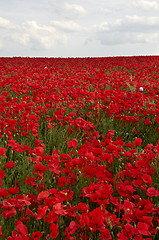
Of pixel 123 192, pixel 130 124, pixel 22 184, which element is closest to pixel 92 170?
pixel 123 192

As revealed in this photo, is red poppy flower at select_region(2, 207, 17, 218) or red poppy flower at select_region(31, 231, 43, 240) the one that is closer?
red poppy flower at select_region(31, 231, 43, 240)

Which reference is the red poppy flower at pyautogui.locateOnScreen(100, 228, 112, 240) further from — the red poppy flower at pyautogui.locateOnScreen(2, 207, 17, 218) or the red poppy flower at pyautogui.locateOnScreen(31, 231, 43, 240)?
the red poppy flower at pyautogui.locateOnScreen(2, 207, 17, 218)

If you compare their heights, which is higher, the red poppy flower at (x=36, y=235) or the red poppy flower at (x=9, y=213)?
the red poppy flower at (x=9, y=213)

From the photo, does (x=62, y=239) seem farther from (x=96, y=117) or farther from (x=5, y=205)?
(x=96, y=117)

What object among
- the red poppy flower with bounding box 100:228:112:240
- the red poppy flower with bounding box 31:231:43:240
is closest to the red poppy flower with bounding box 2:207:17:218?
the red poppy flower with bounding box 31:231:43:240

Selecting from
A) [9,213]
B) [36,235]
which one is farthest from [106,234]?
[9,213]

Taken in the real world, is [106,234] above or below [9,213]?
below

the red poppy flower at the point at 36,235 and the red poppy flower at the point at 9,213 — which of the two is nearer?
the red poppy flower at the point at 36,235

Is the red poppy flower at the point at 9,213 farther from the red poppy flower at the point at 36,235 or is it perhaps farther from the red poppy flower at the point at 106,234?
the red poppy flower at the point at 106,234

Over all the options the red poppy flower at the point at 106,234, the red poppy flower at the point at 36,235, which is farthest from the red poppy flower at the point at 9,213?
the red poppy flower at the point at 106,234

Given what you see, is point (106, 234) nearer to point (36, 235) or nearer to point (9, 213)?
point (36, 235)

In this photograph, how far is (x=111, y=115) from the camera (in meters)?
4.68

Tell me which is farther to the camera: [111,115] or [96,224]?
[111,115]

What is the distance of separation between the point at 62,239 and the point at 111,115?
313 centimetres
